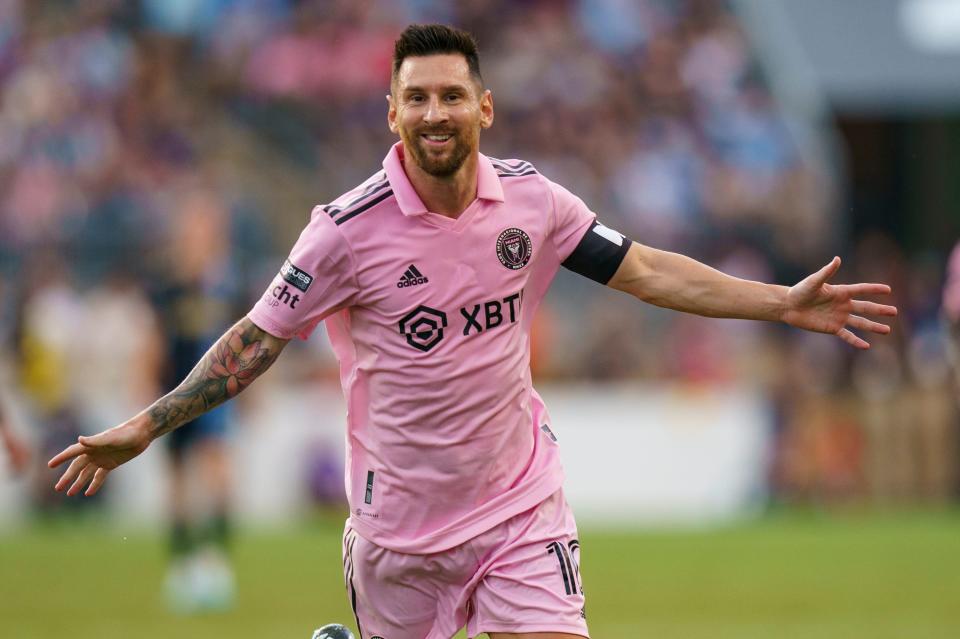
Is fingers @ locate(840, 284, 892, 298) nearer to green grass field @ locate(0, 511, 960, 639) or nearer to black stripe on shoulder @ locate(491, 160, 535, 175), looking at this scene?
black stripe on shoulder @ locate(491, 160, 535, 175)

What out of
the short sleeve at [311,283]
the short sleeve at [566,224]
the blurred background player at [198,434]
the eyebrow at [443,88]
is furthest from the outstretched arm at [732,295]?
the blurred background player at [198,434]

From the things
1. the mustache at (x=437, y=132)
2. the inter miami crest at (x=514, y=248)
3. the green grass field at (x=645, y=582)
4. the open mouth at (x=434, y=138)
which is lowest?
the green grass field at (x=645, y=582)

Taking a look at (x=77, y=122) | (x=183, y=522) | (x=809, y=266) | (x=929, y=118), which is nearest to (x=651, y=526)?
(x=809, y=266)

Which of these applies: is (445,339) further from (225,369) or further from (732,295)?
(732,295)

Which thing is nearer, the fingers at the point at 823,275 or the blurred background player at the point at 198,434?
the fingers at the point at 823,275

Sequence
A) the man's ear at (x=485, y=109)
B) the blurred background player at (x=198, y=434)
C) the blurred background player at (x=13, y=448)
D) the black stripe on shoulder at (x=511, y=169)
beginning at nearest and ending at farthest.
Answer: the man's ear at (x=485, y=109) → the black stripe on shoulder at (x=511, y=169) → the blurred background player at (x=13, y=448) → the blurred background player at (x=198, y=434)

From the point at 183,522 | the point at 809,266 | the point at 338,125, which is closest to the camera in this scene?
the point at 183,522

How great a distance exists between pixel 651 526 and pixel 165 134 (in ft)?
25.7

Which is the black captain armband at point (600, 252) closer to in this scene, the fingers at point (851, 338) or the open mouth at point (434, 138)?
the open mouth at point (434, 138)

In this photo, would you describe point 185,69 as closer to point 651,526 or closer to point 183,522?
point 651,526

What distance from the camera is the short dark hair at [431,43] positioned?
239 inches

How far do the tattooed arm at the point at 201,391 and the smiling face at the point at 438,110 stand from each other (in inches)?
33.7

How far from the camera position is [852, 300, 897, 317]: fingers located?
623 cm

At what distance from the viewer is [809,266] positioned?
20719mm
